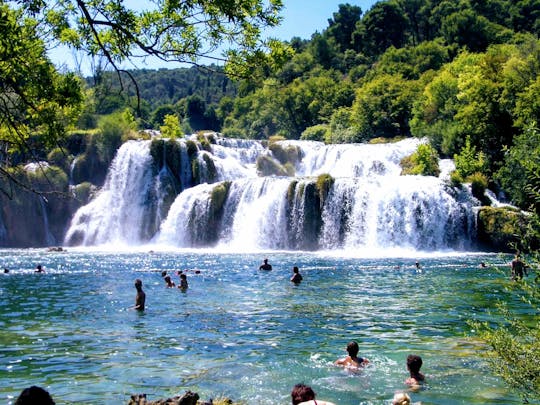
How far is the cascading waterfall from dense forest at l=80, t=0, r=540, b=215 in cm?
400

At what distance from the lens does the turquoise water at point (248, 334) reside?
416 inches

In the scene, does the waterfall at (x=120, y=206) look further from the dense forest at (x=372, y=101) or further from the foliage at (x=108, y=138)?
the dense forest at (x=372, y=101)

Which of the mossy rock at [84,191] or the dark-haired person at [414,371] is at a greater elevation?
the mossy rock at [84,191]

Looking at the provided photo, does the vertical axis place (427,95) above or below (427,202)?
above

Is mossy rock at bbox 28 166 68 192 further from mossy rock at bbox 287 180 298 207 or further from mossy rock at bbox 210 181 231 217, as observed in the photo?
mossy rock at bbox 287 180 298 207

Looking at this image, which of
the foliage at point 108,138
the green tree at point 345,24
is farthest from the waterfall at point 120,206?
the green tree at point 345,24

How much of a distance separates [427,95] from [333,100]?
25316mm

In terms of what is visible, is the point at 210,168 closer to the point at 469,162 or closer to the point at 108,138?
the point at 108,138

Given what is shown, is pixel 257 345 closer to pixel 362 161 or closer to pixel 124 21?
pixel 124 21

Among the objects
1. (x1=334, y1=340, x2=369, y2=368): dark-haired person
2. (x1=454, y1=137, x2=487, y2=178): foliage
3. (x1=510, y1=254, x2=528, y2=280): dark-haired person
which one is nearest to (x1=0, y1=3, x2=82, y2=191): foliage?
(x1=510, y1=254, x2=528, y2=280): dark-haired person

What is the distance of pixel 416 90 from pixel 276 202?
34.7m

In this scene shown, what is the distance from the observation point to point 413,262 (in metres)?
32.1

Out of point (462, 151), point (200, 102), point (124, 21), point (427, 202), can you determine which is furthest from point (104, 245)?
point (200, 102)

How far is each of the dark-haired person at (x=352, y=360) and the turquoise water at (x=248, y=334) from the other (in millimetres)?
241
